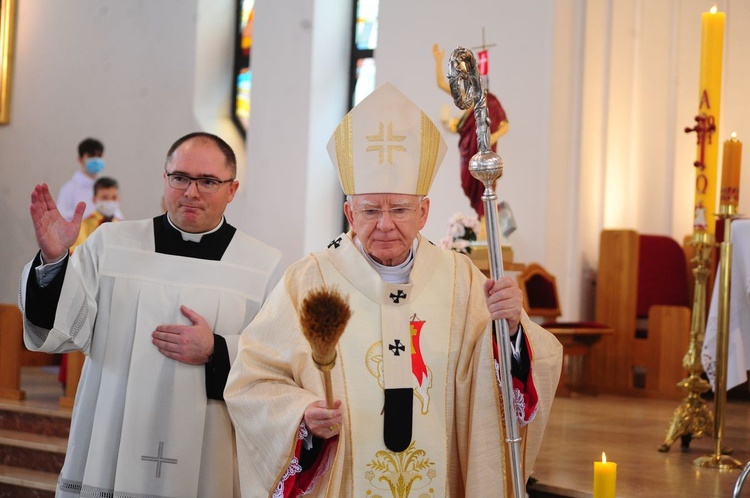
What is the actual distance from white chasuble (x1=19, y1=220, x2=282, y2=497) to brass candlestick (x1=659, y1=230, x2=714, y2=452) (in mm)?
2823

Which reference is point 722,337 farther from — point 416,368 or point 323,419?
point 323,419

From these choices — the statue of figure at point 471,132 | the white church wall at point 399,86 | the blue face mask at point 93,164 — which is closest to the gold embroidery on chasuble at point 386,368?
the statue of figure at point 471,132

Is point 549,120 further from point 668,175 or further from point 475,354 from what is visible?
point 475,354

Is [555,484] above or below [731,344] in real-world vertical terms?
below

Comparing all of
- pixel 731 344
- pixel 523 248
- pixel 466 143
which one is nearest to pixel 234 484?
pixel 731 344

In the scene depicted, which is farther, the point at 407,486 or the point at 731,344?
the point at 731,344

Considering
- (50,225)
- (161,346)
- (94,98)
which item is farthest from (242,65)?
(50,225)

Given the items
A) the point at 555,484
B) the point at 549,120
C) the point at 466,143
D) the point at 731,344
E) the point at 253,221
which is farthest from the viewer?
the point at 253,221

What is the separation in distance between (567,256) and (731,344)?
4.35 m

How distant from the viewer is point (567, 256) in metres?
9.59

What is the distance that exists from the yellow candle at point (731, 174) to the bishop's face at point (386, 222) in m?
2.53

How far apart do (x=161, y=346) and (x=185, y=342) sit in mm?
91

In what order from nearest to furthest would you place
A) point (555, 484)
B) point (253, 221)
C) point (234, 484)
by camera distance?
1. point (234, 484)
2. point (555, 484)
3. point (253, 221)

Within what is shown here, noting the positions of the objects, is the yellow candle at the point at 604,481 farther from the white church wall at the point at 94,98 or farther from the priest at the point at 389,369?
the white church wall at the point at 94,98
